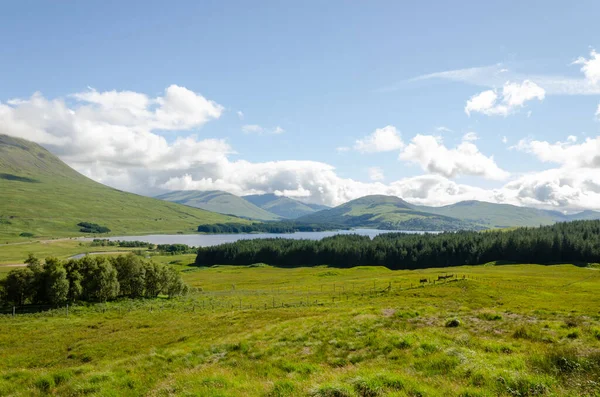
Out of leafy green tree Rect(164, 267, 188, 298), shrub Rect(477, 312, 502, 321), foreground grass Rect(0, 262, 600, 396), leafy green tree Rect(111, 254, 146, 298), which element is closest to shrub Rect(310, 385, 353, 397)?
foreground grass Rect(0, 262, 600, 396)

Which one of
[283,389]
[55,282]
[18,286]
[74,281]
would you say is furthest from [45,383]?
[18,286]

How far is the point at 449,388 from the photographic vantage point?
1188 centimetres

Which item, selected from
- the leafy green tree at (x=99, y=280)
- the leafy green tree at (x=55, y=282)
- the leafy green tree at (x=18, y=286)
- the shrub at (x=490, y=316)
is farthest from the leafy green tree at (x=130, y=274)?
the shrub at (x=490, y=316)

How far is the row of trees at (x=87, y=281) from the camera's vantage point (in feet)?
191

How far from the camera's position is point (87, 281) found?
6412 cm

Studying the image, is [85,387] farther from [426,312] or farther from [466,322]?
[426,312]

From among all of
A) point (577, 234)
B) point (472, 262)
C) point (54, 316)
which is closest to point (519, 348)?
point (54, 316)

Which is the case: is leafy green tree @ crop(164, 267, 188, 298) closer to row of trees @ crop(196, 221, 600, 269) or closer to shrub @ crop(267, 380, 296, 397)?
shrub @ crop(267, 380, 296, 397)

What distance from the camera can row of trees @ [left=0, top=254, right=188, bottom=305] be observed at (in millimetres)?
58219

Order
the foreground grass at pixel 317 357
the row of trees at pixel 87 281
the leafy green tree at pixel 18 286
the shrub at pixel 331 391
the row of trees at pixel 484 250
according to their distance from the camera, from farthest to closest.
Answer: the row of trees at pixel 484 250, the row of trees at pixel 87 281, the leafy green tree at pixel 18 286, the foreground grass at pixel 317 357, the shrub at pixel 331 391

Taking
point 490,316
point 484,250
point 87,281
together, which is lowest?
point 484,250

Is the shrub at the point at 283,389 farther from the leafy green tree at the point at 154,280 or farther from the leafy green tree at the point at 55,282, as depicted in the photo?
the leafy green tree at the point at 154,280

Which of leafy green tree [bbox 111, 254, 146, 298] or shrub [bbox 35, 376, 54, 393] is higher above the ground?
shrub [bbox 35, 376, 54, 393]

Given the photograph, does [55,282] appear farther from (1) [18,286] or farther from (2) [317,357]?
(2) [317,357]
